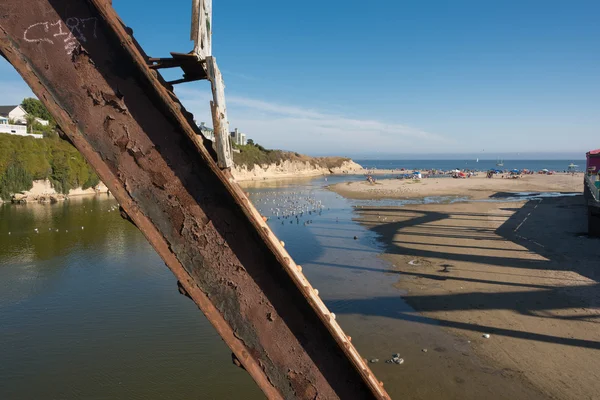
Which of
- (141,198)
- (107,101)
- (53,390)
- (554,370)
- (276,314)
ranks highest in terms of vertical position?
(107,101)

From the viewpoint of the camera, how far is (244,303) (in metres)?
1.91

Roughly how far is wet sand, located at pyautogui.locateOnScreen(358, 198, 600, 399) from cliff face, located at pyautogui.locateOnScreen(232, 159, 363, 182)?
60045 millimetres

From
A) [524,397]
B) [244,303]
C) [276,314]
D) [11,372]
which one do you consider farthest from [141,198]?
[11,372]

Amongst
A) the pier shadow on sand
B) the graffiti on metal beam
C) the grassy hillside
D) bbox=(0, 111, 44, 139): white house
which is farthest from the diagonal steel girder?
the grassy hillside

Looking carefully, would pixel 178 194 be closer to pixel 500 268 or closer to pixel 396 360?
pixel 396 360

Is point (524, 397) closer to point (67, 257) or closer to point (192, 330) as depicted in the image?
point (192, 330)

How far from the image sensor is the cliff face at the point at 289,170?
87.9m

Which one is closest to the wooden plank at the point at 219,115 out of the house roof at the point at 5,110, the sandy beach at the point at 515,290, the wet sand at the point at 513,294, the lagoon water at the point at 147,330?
the lagoon water at the point at 147,330

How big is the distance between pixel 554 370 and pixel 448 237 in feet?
47.4

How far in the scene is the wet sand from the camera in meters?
8.72

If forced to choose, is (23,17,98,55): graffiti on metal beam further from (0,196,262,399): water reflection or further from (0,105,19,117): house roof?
(0,105,19,117): house roof

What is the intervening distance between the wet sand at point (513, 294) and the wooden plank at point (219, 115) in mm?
8558

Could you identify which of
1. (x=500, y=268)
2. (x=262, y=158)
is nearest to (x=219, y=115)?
(x=500, y=268)

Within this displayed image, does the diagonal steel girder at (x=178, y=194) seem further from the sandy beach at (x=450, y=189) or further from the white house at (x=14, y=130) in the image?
the white house at (x=14, y=130)
